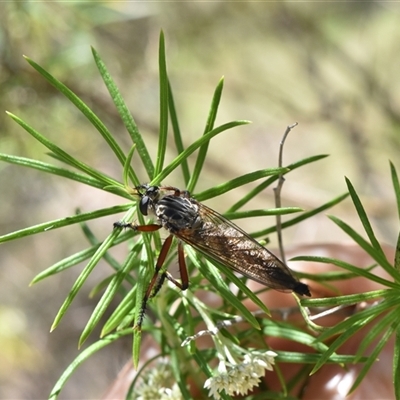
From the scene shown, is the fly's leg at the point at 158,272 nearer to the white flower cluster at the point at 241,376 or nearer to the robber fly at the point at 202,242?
the robber fly at the point at 202,242

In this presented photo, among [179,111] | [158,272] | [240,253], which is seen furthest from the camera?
[179,111]

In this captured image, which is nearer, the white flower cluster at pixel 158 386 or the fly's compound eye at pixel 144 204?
the fly's compound eye at pixel 144 204

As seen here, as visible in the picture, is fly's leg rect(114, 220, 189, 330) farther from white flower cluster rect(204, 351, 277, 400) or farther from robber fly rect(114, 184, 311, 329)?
white flower cluster rect(204, 351, 277, 400)

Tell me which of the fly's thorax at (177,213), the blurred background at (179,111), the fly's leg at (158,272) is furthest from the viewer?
the blurred background at (179,111)

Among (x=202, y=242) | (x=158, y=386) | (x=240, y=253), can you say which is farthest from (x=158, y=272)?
(x=158, y=386)

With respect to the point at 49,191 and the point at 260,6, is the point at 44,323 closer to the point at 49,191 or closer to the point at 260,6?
the point at 49,191

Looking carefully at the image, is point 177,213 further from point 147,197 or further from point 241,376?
point 241,376

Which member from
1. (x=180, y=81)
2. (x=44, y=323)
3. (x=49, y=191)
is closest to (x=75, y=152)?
(x=49, y=191)

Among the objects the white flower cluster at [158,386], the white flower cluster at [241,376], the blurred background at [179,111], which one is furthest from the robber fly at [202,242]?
the blurred background at [179,111]
